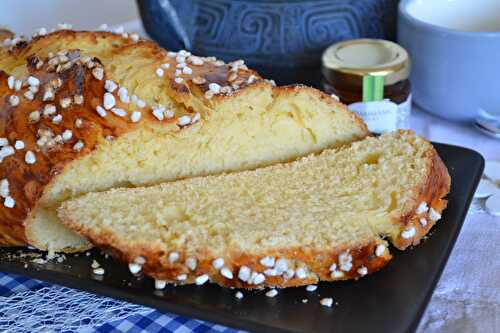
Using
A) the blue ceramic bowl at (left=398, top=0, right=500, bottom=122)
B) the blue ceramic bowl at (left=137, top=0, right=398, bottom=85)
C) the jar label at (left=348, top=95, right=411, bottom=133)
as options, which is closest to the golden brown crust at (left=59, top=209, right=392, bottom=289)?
the jar label at (left=348, top=95, right=411, bottom=133)

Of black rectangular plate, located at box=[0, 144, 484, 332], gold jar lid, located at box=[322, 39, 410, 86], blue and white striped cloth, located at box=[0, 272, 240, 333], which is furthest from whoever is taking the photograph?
gold jar lid, located at box=[322, 39, 410, 86]

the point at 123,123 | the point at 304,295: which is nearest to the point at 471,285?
the point at 304,295

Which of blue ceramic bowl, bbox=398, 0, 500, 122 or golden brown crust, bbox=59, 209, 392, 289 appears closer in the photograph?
golden brown crust, bbox=59, 209, 392, 289

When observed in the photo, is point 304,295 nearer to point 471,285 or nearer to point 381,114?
point 471,285

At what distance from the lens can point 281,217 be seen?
5.41 feet

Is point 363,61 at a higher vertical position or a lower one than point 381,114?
higher

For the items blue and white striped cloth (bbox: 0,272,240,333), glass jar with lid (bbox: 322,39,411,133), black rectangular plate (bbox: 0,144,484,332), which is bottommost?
blue and white striped cloth (bbox: 0,272,240,333)

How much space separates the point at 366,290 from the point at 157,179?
0.62 m

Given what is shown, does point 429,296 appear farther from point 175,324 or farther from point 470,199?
point 175,324

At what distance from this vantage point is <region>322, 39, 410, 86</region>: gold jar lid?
6.82 feet

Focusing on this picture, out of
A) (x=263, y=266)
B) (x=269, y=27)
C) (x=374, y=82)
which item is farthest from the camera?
(x=269, y=27)

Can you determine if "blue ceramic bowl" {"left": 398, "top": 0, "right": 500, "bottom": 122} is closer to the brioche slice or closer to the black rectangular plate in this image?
the brioche slice

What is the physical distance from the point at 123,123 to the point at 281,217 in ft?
1.45

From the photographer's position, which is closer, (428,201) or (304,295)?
(304,295)
